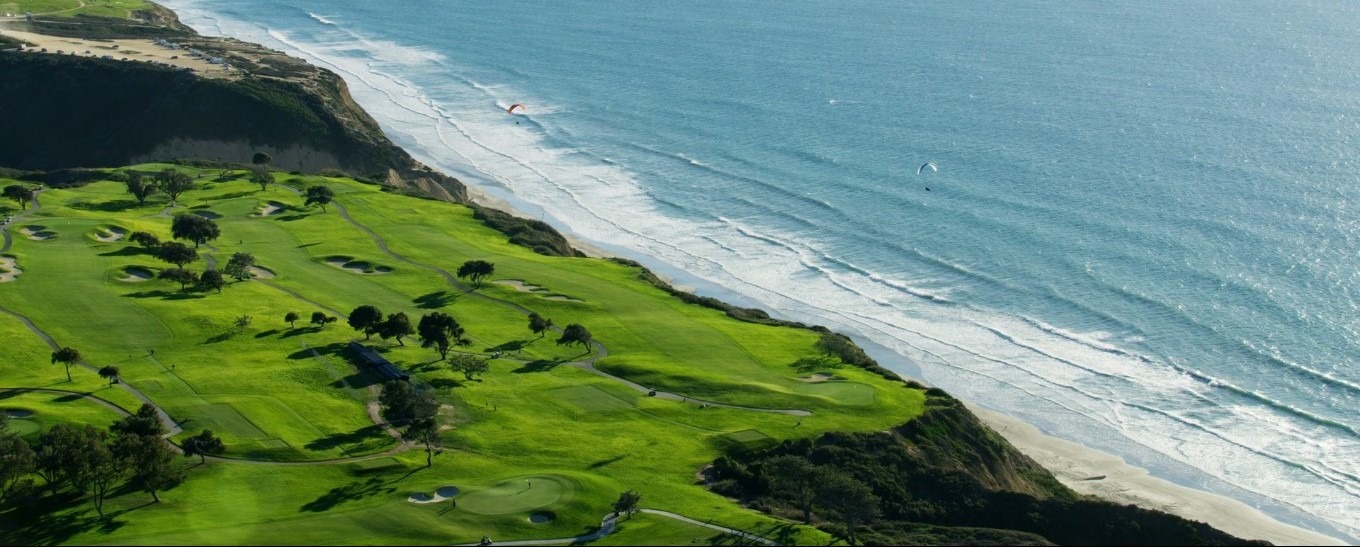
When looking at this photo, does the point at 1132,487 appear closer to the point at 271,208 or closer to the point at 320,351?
the point at 320,351

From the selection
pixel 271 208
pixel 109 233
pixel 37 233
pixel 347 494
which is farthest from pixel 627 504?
pixel 271 208

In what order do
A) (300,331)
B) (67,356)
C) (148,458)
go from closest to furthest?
(148,458)
(67,356)
(300,331)

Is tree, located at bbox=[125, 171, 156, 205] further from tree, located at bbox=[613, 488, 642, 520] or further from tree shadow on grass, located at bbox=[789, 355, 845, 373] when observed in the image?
tree, located at bbox=[613, 488, 642, 520]

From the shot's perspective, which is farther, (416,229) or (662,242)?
(662,242)

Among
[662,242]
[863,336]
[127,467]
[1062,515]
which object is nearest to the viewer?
[127,467]

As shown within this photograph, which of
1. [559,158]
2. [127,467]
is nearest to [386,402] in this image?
[127,467]

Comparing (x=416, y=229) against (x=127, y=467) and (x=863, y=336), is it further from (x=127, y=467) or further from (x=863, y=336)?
(x=127, y=467)
